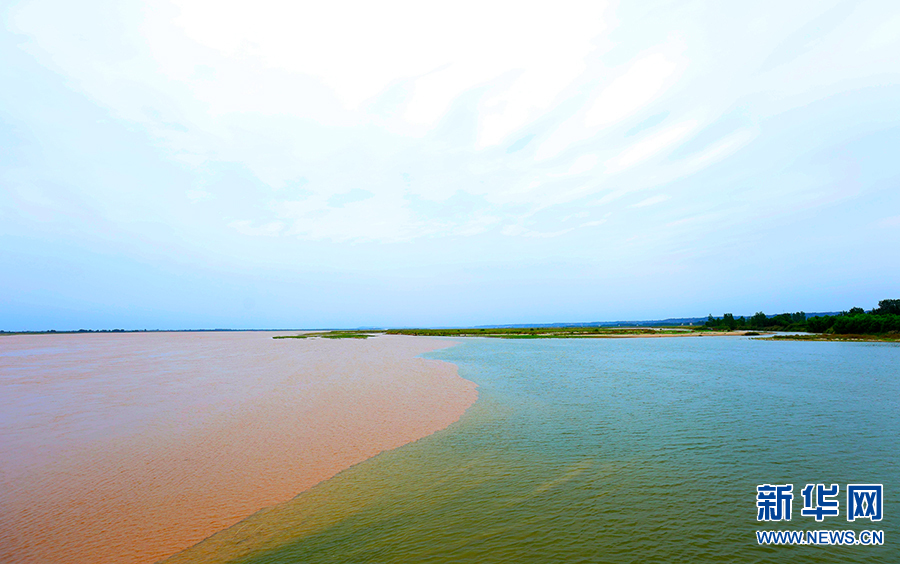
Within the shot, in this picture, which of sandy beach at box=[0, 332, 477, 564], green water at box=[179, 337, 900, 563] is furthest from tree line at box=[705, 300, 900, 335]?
sandy beach at box=[0, 332, 477, 564]

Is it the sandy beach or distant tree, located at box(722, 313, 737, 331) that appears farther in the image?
distant tree, located at box(722, 313, 737, 331)

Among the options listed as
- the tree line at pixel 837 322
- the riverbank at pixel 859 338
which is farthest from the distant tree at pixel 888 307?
the riverbank at pixel 859 338

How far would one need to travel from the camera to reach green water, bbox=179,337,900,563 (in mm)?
8016

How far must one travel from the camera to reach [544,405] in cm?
2184

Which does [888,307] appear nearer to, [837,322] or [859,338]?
[837,322]

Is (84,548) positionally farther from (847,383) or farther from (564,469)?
(847,383)

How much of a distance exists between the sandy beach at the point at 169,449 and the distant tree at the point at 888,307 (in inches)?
5263

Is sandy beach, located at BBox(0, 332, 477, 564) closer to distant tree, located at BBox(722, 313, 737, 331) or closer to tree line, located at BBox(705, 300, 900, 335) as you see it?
tree line, located at BBox(705, 300, 900, 335)

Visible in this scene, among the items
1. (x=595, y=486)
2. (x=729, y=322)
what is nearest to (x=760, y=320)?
(x=729, y=322)

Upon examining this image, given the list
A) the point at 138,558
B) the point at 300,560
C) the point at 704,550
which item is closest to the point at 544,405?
the point at 704,550

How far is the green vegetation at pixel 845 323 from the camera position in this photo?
77.6 metres

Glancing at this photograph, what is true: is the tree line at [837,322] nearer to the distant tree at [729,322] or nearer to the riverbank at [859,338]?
the distant tree at [729,322]

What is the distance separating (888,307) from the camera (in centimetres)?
10338

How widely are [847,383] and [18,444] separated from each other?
4664cm
